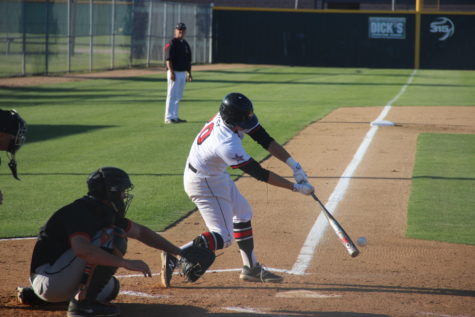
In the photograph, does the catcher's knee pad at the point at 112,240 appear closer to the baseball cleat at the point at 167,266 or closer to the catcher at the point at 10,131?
the baseball cleat at the point at 167,266

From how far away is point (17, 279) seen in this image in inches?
252

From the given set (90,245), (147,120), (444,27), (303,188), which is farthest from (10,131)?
(444,27)

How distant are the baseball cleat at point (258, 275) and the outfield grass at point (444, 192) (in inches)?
89.3

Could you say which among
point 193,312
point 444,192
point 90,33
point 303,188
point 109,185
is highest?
point 90,33

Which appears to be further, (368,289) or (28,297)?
(368,289)

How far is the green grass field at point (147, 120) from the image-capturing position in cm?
950

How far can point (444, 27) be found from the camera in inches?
1523

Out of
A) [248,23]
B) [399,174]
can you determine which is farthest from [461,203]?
[248,23]

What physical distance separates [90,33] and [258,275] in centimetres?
2657

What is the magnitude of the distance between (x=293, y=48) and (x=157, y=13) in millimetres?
8131

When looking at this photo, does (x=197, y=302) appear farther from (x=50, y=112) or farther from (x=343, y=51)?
(x=343, y=51)

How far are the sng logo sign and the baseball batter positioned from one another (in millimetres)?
34437

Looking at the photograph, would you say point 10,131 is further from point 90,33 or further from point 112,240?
point 90,33

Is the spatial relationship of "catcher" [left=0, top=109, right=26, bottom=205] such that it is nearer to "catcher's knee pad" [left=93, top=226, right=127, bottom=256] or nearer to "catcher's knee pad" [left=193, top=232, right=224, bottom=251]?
"catcher's knee pad" [left=93, top=226, right=127, bottom=256]
